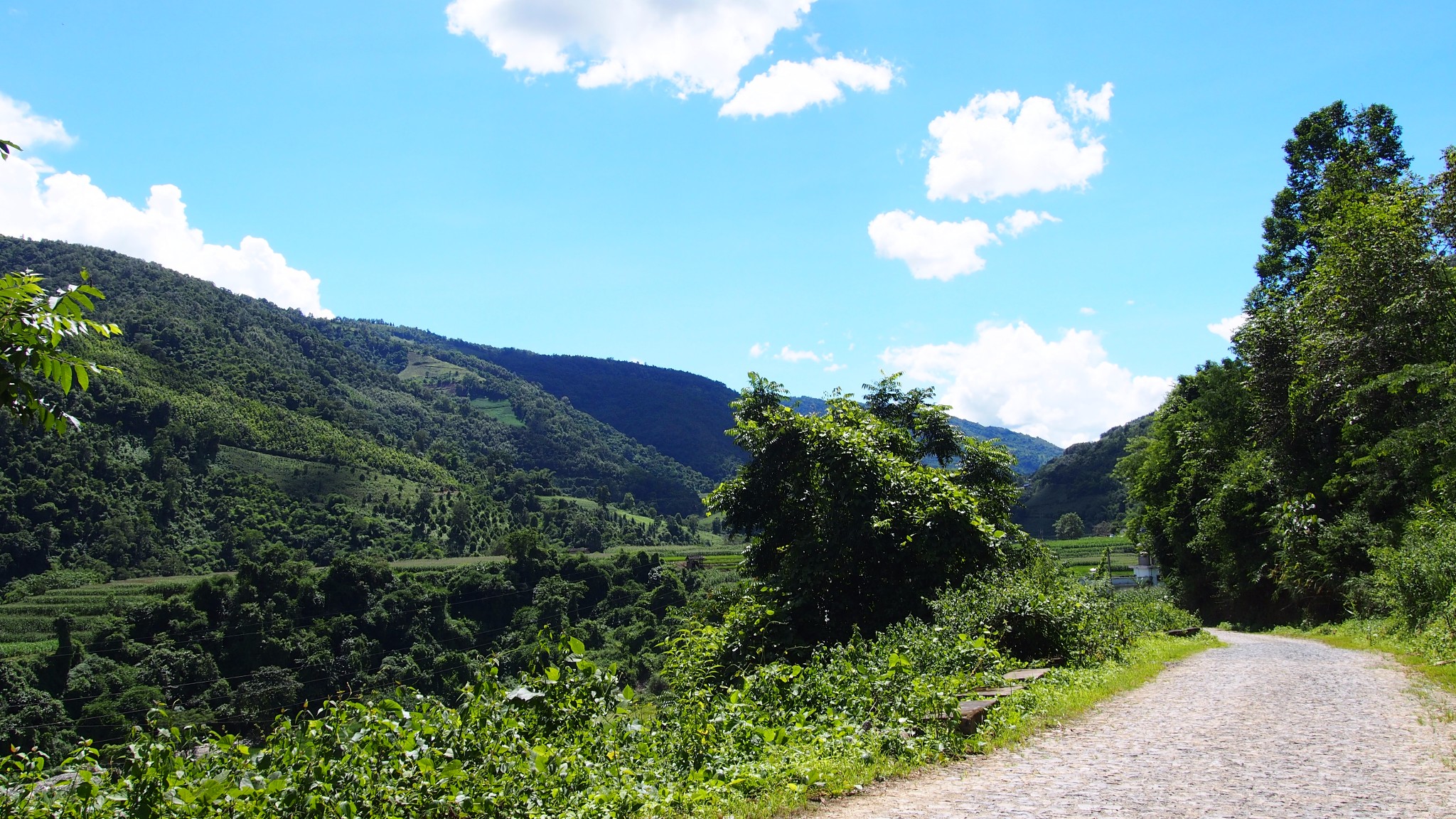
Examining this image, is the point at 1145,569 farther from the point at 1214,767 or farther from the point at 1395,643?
the point at 1214,767

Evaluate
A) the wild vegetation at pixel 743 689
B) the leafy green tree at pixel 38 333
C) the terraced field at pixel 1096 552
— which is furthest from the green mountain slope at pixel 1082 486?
the leafy green tree at pixel 38 333

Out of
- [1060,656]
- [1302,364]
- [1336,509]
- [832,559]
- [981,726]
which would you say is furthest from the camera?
[1336,509]

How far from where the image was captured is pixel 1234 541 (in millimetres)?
31344

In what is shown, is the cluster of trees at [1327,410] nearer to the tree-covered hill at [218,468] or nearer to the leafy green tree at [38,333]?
the leafy green tree at [38,333]

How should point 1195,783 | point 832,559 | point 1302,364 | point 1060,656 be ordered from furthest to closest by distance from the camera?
point 1302,364 → point 832,559 → point 1060,656 → point 1195,783

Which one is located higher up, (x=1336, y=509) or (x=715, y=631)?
(x=1336, y=509)

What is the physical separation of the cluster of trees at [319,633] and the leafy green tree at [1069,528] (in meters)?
73.2

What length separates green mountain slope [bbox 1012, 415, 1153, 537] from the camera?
13774cm

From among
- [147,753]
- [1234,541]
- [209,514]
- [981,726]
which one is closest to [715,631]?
[981,726]

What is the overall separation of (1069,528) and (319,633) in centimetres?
10642

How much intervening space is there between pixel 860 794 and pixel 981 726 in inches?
72.5

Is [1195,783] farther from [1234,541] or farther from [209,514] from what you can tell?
[209,514]

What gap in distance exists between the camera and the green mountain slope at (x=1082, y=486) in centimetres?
13774

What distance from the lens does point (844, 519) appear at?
13594 millimetres
